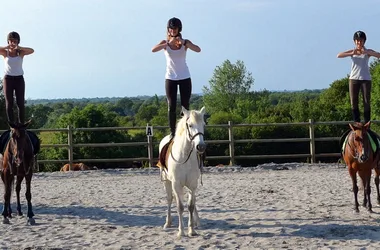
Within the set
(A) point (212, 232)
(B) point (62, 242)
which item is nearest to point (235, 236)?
(A) point (212, 232)

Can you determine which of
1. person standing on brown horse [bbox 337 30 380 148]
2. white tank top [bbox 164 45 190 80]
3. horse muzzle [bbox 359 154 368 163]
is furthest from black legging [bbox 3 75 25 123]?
horse muzzle [bbox 359 154 368 163]

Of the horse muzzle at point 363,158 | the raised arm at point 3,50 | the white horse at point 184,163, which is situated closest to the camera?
the white horse at point 184,163

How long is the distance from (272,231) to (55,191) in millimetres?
6516

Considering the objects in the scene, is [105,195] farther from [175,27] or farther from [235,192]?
[175,27]

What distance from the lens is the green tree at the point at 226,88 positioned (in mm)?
67500

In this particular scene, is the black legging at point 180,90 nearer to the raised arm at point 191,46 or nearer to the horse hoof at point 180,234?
the raised arm at point 191,46

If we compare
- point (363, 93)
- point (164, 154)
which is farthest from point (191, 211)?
point (363, 93)

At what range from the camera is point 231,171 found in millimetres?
15461

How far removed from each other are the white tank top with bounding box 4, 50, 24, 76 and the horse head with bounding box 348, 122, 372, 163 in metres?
4.99

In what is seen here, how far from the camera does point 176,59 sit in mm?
7051

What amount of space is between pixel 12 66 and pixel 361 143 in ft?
17.1

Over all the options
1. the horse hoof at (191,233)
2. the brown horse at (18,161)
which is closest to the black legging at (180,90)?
the horse hoof at (191,233)

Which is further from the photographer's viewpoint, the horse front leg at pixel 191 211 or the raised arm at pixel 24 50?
the raised arm at pixel 24 50

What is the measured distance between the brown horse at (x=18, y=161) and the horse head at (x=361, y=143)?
15.4 ft
